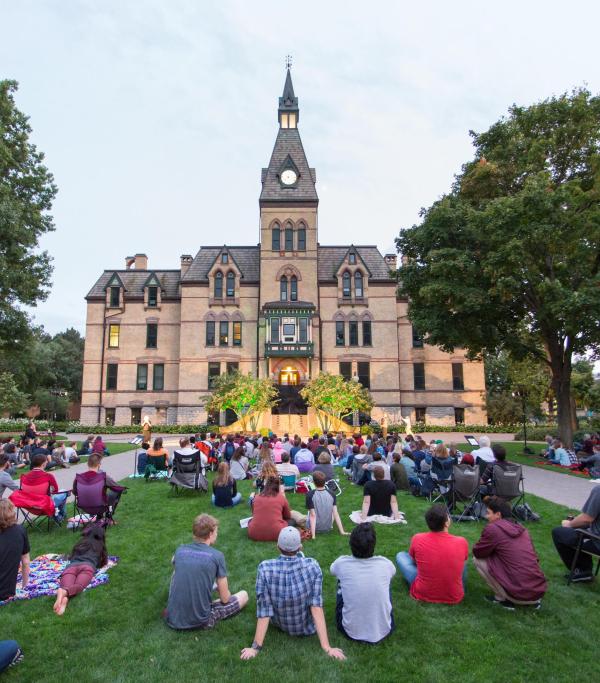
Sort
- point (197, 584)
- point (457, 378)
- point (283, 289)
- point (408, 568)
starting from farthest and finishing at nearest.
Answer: point (457, 378) < point (283, 289) < point (408, 568) < point (197, 584)

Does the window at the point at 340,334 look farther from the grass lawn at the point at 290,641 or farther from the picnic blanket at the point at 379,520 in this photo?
the grass lawn at the point at 290,641

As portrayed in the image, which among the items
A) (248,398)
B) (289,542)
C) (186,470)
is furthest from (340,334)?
(289,542)

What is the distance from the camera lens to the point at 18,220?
76.4 feet

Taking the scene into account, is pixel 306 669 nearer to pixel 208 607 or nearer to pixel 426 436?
pixel 208 607

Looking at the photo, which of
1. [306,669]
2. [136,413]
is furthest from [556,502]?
[136,413]

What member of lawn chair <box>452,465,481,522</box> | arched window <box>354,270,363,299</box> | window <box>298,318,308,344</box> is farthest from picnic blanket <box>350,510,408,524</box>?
arched window <box>354,270,363,299</box>

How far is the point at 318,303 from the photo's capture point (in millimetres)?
44250

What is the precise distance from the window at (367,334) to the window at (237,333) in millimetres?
11567

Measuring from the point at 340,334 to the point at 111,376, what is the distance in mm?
21932

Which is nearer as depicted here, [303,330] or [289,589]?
[289,589]

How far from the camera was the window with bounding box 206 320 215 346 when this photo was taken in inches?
1724

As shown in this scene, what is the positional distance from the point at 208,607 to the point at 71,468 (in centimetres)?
1673

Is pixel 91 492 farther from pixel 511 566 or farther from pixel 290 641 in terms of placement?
pixel 511 566

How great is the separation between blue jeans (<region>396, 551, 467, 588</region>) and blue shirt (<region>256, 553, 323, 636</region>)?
6.42ft
